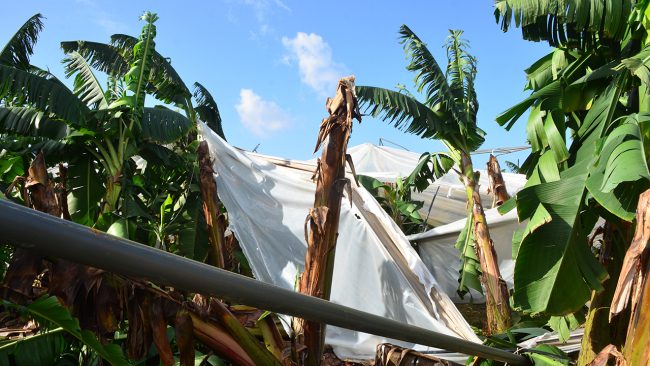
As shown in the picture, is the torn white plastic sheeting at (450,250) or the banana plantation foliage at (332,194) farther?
the torn white plastic sheeting at (450,250)

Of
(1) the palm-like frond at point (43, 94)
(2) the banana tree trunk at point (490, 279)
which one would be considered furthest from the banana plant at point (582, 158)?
(1) the palm-like frond at point (43, 94)

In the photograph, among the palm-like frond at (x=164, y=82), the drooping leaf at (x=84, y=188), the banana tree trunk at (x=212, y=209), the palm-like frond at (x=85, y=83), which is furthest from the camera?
the palm-like frond at (x=164, y=82)

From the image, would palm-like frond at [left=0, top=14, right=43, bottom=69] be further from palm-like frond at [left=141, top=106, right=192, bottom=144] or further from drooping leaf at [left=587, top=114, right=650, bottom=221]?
drooping leaf at [left=587, top=114, right=650, bottom=221]

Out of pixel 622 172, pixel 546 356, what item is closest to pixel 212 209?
pixel 546 356

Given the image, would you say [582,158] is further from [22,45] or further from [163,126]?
[22,45]

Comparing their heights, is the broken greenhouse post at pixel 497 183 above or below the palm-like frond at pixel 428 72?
below

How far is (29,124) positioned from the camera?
23.3 ft

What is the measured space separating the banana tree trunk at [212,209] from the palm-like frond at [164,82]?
114 inches

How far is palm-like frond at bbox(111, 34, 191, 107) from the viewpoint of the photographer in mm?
8477

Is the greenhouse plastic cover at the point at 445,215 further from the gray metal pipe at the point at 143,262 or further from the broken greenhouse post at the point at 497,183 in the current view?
the gray metal pipe at the point at 143,262

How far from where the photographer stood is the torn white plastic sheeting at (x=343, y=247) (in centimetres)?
571

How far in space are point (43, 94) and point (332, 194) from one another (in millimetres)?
4556

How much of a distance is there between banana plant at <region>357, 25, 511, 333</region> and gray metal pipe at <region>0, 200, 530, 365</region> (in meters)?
5.45

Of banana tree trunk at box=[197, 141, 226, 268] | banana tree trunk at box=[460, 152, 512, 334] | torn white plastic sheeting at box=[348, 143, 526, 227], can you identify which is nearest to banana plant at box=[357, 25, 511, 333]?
banana tree trunk at box=[460, 152, 512, 334]
